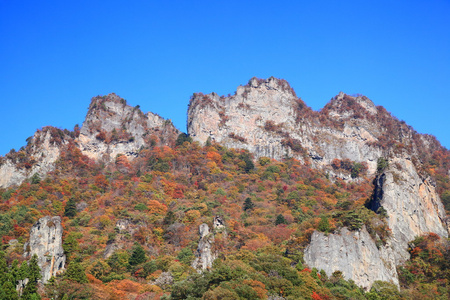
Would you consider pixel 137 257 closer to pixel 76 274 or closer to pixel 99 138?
pixel 76 274

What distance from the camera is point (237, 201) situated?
70.8 meters

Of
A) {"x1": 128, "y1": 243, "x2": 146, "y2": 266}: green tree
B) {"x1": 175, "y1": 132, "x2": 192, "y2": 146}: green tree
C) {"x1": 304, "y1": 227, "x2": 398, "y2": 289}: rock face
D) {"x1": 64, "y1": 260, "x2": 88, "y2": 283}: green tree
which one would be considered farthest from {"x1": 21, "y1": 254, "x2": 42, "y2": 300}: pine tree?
{"x1": 175, "y1": 132, "x2": 192, "y2": 146}: green tree

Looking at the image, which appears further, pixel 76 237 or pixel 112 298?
pixel 76 237

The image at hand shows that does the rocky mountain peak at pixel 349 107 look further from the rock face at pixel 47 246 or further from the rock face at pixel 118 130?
the rock face at pixel 47 246

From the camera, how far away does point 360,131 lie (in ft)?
332

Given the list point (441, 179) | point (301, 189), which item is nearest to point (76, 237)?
point (301, 189)

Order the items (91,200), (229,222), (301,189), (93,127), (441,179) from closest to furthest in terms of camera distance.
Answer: (229,222), (91,200), (301,189), (441,179), (93,127)

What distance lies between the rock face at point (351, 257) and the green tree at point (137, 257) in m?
16.1

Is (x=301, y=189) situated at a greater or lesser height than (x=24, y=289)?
greater

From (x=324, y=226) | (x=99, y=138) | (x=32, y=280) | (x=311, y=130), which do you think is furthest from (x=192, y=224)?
(x=311, y=130)

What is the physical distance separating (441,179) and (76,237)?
61462 millimetres

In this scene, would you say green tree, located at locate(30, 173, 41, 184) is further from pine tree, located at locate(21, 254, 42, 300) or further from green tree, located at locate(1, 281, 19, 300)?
green tree, located at locate(1, 281, 19, 300)

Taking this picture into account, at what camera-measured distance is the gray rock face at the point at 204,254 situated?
49031mm

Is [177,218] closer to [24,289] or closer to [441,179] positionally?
[24,289]
